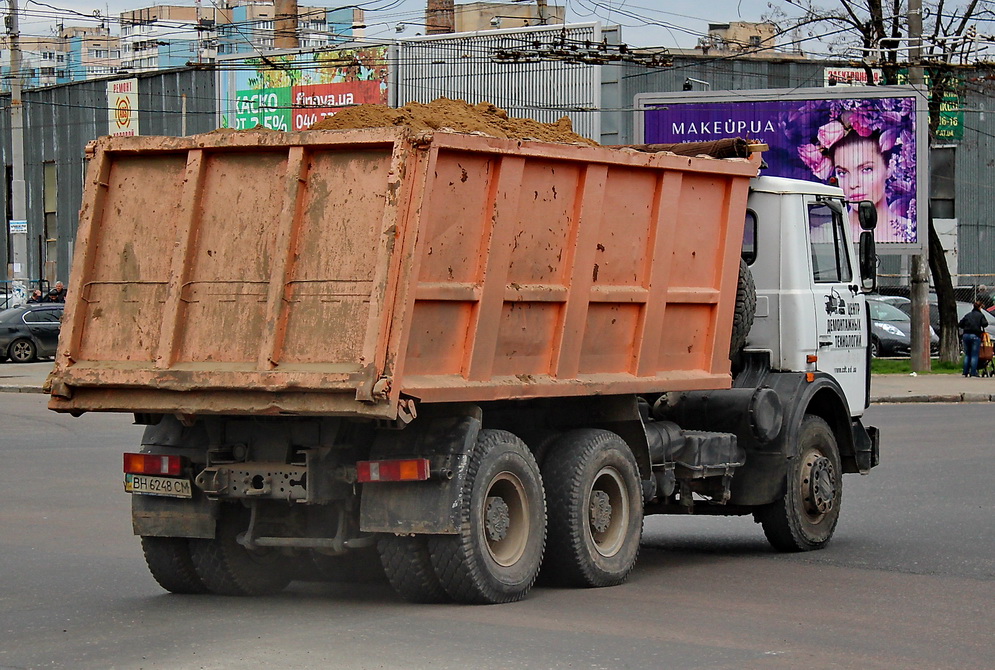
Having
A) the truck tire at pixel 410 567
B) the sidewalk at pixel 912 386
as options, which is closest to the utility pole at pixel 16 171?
the sidewalk at pixel 912 386

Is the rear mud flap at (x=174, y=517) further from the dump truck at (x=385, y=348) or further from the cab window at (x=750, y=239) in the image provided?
the cab window at (x=750, y=239)

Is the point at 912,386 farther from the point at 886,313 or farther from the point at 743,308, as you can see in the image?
the point at 743,308

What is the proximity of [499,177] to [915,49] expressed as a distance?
27.5 m

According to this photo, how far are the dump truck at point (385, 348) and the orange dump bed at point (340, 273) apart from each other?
14mm

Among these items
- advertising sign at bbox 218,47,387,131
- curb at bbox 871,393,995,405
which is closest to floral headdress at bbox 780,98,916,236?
curb at bbox 871,393,995,405

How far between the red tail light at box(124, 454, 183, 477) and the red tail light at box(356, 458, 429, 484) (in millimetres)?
1143

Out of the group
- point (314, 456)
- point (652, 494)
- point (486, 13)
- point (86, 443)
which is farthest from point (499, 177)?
point (486, 13)

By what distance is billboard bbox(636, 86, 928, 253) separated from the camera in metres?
33.8

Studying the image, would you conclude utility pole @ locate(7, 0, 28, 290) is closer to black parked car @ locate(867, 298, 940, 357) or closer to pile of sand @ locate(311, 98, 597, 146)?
black parked car @ locate(867, 298, 940, 357)

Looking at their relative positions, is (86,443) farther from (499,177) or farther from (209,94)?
(209,94)

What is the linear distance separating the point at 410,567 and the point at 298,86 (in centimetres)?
5037

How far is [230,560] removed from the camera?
9250 mm

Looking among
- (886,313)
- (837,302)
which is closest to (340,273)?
(837,302)

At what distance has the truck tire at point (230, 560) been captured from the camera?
9203mm
